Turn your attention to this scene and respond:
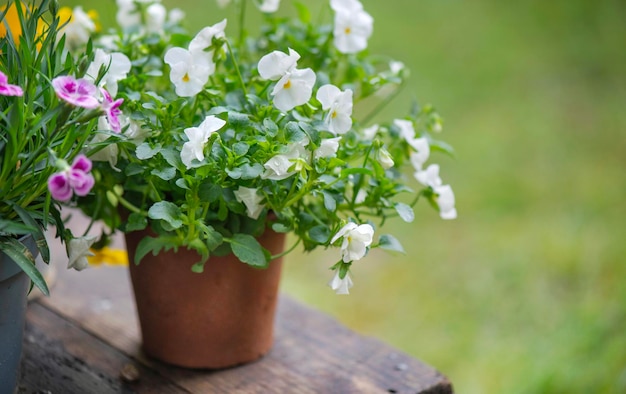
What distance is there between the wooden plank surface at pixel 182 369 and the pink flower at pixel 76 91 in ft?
1.29

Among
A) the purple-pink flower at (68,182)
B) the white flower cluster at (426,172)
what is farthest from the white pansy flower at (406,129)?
the purple-pink flower at (68,182)

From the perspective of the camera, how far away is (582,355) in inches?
67.7

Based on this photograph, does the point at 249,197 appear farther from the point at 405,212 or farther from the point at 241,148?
the point at 405,212

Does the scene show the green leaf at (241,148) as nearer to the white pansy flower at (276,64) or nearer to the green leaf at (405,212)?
the white pansy flower at (276,64)

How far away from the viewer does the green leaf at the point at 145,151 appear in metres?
0.76

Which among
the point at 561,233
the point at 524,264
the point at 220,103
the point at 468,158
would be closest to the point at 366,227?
the point at 220,103

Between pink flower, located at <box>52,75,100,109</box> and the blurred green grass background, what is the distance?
1.68 ft

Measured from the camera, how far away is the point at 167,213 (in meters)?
0.76

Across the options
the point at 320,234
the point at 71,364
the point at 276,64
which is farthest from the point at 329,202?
the point at 71,364

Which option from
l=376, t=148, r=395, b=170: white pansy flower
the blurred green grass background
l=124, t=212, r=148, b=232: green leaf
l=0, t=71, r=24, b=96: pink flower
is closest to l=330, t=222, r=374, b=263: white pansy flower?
l=376, t=148, r=395, b=170: white pansy flower

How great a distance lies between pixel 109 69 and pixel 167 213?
0.60ft

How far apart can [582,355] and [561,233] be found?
1.82 ft

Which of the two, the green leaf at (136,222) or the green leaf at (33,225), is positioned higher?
the green leaf at (136,222)

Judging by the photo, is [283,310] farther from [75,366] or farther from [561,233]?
[561,233]
